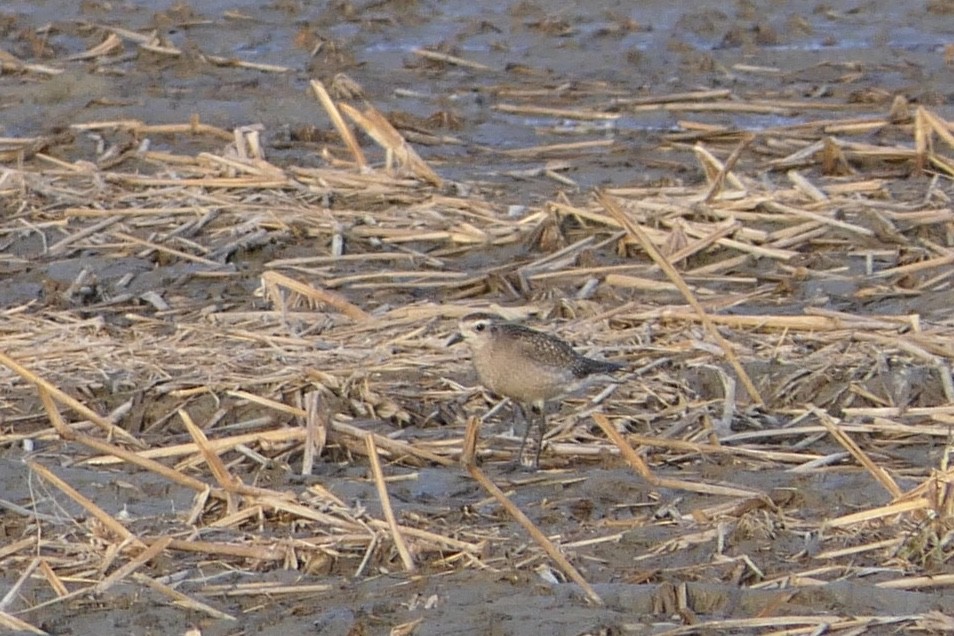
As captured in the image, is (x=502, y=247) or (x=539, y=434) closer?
(x=539, y=434)

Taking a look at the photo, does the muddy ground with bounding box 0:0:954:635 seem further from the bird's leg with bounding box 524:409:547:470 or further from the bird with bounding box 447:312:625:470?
the bird with bounding box 447:312:625:470

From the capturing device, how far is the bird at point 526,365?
705 centimetres

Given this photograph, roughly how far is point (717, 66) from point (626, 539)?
8.30m

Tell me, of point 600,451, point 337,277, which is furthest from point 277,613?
point 337,277

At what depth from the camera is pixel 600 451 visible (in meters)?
6.86

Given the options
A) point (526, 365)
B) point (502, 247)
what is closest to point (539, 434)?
point (526, 365)

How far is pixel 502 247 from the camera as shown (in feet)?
31.3

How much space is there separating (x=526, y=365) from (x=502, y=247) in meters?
2.55

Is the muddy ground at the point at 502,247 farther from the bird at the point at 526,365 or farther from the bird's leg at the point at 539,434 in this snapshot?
the bird at the point at 526,365

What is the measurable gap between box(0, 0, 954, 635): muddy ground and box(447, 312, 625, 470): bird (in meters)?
0.20

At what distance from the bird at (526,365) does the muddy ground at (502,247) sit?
20 cm

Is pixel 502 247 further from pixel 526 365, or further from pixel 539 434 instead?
pixel 539 434

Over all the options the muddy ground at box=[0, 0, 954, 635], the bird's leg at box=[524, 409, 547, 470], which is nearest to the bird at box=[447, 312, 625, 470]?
the bird's leg at box=[524, 409, 547, 470]

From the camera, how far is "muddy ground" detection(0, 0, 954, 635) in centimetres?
545
